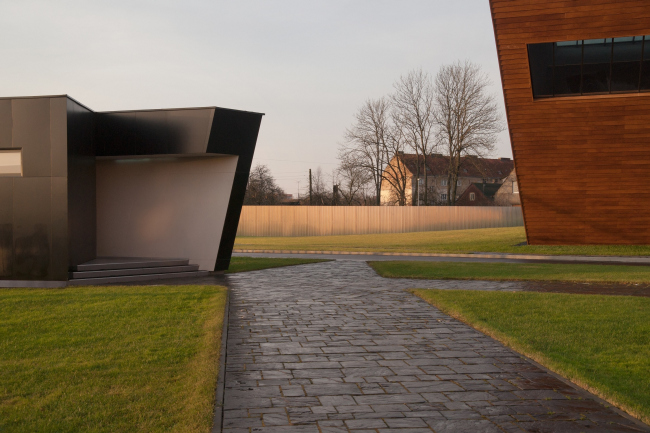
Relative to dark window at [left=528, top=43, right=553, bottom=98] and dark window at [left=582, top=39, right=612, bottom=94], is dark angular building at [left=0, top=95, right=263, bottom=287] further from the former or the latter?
dark window at [left=582, top=39, right=612, bottom=94]

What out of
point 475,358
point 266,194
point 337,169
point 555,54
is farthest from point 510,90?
point 266,194

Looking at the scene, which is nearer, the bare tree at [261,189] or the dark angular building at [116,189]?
the dark angular building at [116,189]

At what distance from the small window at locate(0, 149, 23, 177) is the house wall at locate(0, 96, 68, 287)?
0.15 metres

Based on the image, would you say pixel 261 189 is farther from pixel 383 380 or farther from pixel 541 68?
pixel 383 380

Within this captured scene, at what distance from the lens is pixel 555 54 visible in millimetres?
19625

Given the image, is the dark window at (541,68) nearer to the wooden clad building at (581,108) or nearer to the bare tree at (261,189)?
the wooden clad building at (581,108)

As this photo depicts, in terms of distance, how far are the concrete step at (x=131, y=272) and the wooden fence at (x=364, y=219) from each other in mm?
29751

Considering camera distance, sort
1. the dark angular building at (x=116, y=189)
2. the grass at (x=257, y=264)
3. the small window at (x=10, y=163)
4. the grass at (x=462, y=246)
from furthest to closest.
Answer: the grass at (x=462, y=246) → the grass at (x=257, y=264) → the small window at (x=10, y=163) → the dark angular building at (x=116, y=189)

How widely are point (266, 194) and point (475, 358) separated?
59.0 m

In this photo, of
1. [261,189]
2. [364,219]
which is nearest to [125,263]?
[364,219]

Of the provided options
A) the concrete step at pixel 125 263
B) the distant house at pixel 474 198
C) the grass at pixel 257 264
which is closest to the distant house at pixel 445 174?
the distant house at pixel 474 198

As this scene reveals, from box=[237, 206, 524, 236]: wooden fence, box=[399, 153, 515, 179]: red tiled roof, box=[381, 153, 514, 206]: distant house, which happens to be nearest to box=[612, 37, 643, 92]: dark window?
box=[237, 206, 524, 236]: wooden fence

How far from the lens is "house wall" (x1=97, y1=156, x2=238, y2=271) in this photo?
1620 cm

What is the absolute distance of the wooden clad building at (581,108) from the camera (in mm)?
18339
